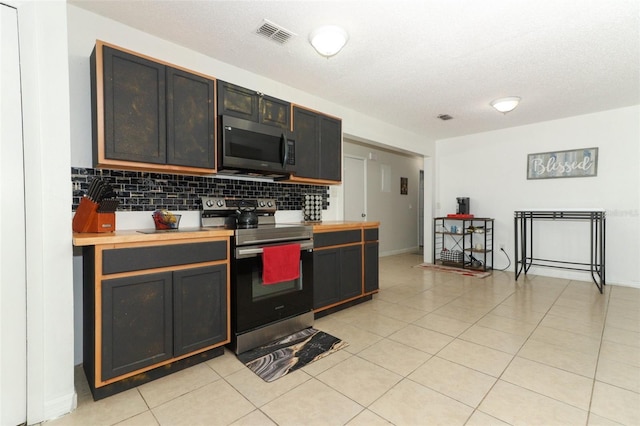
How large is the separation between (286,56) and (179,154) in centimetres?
134

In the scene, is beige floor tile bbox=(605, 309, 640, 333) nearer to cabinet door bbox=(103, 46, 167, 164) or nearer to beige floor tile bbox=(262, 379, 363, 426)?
beige floor tile bbox=(262, 379, 363, 426)

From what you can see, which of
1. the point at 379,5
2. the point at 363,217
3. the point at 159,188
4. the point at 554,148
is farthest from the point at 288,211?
the point at 554,148

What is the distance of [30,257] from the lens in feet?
5.20

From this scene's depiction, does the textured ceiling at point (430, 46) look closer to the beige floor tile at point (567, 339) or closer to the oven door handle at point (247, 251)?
the oven door handle at point (247, 251)

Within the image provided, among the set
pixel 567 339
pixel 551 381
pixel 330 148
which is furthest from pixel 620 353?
pixel 330 148

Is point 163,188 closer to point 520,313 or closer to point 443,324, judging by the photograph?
point 443,324

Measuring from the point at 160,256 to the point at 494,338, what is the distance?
2.68 meters

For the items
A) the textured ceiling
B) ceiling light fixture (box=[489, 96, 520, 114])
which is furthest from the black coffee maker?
ceiling light fixture (box=[489, 96, 520, 114])

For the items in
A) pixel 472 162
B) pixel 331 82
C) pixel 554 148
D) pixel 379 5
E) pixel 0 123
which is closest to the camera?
pixel 0 123

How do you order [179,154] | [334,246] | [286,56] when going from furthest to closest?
[334,246], [286,56], [179,154]

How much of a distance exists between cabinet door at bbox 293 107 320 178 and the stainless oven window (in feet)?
3.82

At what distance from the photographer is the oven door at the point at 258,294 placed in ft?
7.41

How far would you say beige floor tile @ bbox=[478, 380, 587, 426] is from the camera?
5.12 ft

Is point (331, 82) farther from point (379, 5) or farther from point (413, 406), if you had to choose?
point (413, 406)
